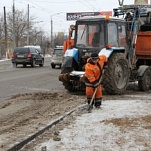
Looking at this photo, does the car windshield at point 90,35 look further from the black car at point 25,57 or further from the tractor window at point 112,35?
the black car at point 25,57

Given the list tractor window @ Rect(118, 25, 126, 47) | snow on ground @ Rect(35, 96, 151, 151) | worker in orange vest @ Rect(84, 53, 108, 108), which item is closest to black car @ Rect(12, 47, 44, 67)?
tractor window @ Rect(118, 25, 126, 47)

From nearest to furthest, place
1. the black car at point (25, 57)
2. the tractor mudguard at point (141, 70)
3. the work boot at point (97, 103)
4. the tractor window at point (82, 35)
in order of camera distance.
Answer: the work boot at point (97, 103) → the tractor window at point (82, 35) → the tractor mudguard at point (141, 70) → the black car at point (25, 57)

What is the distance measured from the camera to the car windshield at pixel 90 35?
13.5m

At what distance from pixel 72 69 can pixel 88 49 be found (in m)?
0.87

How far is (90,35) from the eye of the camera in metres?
13.8

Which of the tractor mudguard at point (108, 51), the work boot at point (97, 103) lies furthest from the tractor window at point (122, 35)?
the work boot at point (97, 103)

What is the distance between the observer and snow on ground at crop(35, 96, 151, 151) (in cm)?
646

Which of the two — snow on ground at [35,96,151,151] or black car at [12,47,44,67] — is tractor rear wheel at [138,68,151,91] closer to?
snow on ground at [35,96,151,151]

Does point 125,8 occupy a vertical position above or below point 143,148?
above

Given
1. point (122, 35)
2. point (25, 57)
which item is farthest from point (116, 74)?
point (25, 57)

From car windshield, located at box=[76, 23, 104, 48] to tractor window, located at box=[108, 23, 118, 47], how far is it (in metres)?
0.27

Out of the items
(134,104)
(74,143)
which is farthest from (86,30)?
(74,143)

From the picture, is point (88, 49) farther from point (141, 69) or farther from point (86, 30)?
point (141, 69)

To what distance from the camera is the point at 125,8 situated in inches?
623
